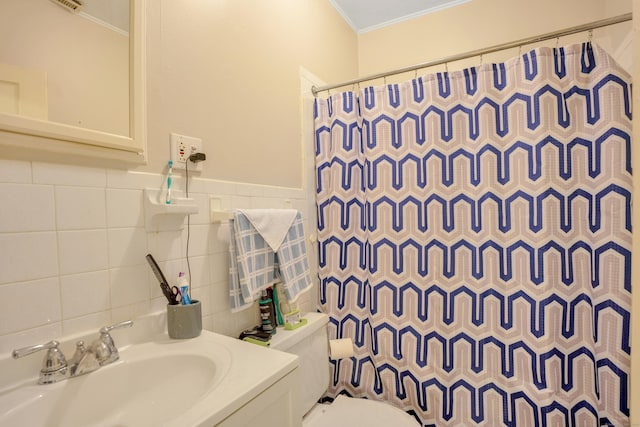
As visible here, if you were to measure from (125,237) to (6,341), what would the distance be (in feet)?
0.98

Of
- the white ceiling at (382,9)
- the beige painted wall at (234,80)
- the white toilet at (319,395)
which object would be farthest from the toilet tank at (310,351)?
the white ceiling at (382,9)

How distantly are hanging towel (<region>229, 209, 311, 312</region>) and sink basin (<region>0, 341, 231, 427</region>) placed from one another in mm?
278

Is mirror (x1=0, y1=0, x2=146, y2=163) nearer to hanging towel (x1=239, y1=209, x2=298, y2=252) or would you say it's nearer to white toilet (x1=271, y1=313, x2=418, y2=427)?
hanging towel (x1=239, y1=209, x2=298, y2=252)

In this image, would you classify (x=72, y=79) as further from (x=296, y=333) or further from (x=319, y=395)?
(x=319, y=395)

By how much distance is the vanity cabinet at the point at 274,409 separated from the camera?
594mm

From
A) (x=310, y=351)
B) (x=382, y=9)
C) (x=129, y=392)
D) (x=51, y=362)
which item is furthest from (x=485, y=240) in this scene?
(x=382, y=9)

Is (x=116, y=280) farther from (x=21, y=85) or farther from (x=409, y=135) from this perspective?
(x=409, y=135)

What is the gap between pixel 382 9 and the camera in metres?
2.03

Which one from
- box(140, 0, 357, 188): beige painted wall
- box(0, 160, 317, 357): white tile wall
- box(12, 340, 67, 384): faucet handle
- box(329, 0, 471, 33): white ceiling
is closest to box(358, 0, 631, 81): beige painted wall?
box(329, 0, 471, 33): white ceiling

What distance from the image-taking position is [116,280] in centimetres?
79

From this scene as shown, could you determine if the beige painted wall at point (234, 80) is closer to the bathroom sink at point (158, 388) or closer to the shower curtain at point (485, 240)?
the shower curtain at point (485, 240)

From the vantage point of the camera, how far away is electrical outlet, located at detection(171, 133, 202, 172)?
3.05 feet

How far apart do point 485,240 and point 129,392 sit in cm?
136

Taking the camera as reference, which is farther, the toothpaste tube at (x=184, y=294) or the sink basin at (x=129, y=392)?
the toothpaste tube at (x=184, y=294)
